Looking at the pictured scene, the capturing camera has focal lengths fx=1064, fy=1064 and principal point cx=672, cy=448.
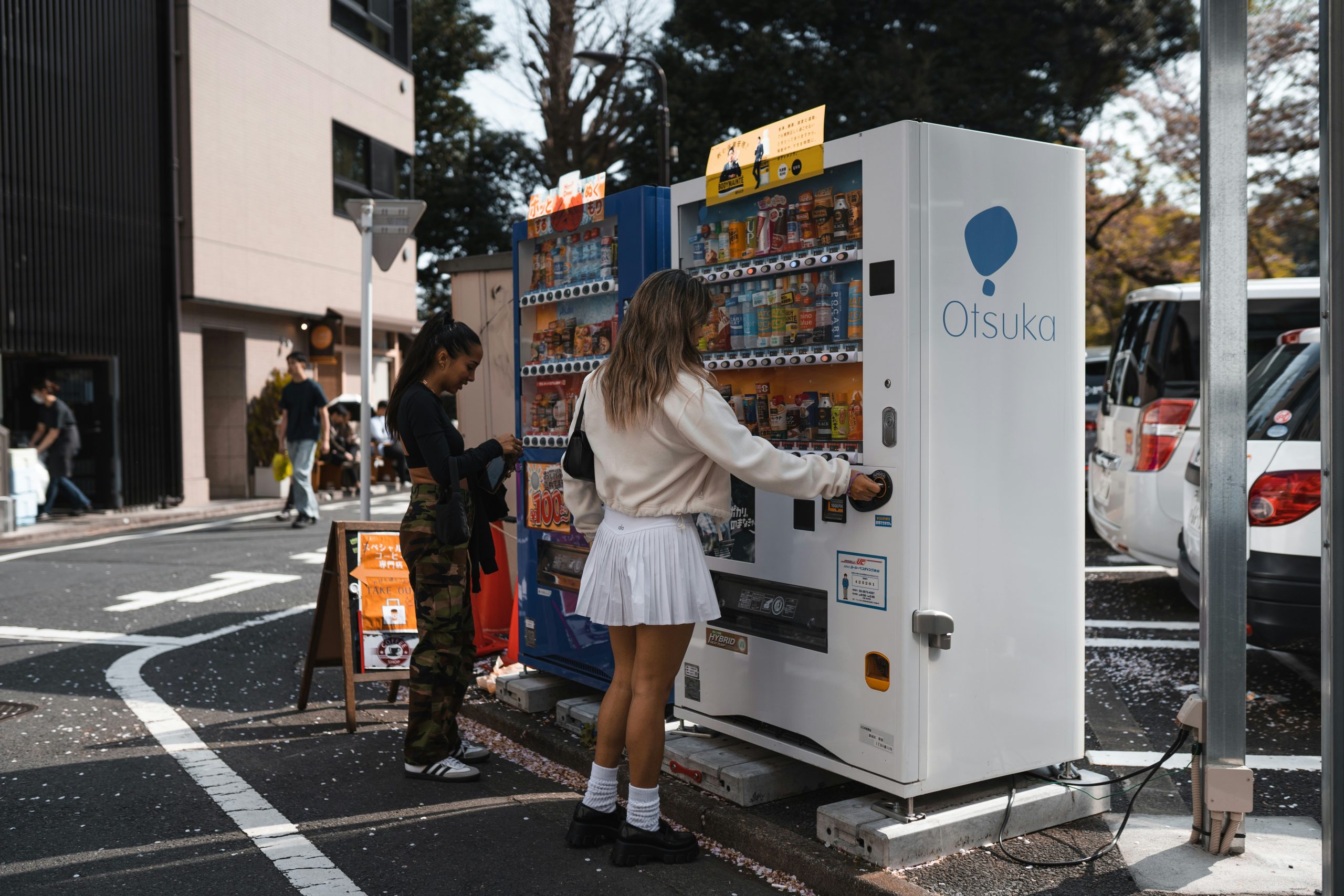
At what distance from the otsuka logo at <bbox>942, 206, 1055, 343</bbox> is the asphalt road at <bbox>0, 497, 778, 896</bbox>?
6.91 ft

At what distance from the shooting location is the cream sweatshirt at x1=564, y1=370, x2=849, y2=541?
365 centimetres

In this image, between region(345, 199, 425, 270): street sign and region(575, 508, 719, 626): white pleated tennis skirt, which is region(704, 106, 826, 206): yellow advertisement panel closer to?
region(575, 508, 719, 626): white pleated tennis skirt

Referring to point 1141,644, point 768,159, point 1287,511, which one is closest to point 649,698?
point 768,159

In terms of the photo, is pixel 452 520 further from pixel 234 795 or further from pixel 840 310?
pixel 840 310

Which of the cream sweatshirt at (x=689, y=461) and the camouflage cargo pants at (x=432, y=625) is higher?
the cream sweatshirt at (x=689, y=461)

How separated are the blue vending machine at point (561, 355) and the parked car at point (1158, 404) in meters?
4.36

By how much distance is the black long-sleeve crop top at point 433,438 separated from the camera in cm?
456

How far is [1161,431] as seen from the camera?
25.1 feet

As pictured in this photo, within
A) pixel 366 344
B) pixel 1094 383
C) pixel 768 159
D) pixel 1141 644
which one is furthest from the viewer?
pixel 1094 383

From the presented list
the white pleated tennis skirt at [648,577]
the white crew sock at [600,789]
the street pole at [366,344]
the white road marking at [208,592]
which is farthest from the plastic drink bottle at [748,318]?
the white road marking at [208,592]

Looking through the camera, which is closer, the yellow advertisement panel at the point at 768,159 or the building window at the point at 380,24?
the yellow advertisement panel at the point at 768,159

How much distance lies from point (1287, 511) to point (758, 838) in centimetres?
330

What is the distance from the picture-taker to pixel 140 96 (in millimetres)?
16188

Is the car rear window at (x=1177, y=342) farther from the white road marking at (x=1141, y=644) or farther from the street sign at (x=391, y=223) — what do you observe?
the street sign at (x=391, y=223)
